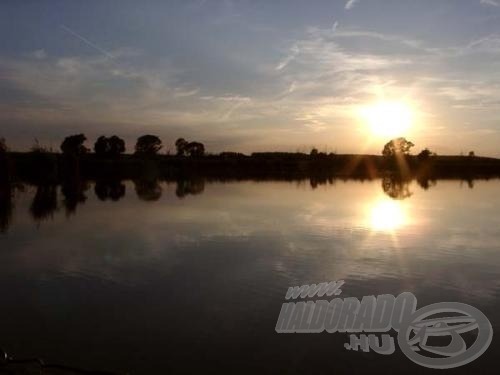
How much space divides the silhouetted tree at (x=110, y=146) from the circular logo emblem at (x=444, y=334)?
110819mm

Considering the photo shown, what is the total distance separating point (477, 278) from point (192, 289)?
25.9 feet

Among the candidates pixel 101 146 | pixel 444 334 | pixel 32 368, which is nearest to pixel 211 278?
pixel 444 334

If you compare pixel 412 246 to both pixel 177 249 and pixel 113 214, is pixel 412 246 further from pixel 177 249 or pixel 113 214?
pixel 113 214

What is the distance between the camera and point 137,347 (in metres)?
9.10

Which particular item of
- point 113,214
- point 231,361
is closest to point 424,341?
point 231,361

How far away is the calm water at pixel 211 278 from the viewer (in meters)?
8.94

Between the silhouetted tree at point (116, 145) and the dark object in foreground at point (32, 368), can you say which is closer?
the dark object in foreground at point (32, 368)

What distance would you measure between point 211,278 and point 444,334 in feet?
21.2

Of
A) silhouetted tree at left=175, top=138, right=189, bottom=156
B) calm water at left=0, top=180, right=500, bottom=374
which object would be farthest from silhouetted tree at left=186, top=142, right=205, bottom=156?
calm water at left=0, top=180, right=500, bottom=374

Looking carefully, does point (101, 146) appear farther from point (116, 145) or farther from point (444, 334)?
point (444, 334)

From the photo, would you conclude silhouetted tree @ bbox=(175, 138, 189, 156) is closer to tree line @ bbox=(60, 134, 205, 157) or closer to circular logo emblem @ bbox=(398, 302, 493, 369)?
tree line @ bbox=(60, 134, 205, 157)

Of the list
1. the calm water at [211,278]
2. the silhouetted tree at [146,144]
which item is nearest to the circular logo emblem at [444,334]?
the calm water at [211,278]

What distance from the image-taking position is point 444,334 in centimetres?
982

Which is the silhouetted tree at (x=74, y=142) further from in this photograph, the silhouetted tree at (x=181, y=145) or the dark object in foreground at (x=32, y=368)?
the dark object in foreground at (x=32, y=368)
